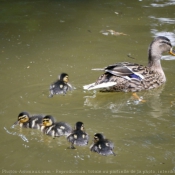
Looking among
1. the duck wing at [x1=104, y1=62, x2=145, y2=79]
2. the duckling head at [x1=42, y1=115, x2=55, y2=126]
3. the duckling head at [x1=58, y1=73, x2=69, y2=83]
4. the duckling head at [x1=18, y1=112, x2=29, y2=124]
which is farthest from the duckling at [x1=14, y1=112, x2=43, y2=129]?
the duck wing at [x1=104, y1=62, x2=145, y2=79]

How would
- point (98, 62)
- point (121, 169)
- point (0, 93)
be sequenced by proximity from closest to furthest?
point (121, 169) → point (0, 93) → point (98, 62)

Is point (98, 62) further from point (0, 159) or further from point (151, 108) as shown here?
point (0, 159)

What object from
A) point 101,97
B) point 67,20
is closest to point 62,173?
point 101,97

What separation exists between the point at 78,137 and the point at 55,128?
385 mm

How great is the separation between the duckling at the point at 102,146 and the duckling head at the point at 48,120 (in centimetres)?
65

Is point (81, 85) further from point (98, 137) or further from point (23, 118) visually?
point (98, 137)

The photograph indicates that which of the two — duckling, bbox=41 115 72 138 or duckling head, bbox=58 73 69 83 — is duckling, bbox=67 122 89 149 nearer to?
duckling, bbox=41 115 72 138

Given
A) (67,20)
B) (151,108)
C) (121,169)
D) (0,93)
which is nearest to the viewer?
(121,169)

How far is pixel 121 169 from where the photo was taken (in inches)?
177

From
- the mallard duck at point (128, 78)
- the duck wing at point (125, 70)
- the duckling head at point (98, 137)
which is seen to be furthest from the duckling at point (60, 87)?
the duckling head at point (98, 137)

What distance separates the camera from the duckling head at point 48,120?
527cm

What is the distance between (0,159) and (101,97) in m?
2.02

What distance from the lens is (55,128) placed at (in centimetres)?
520

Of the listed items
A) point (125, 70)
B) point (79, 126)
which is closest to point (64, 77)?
point (125, 70)
